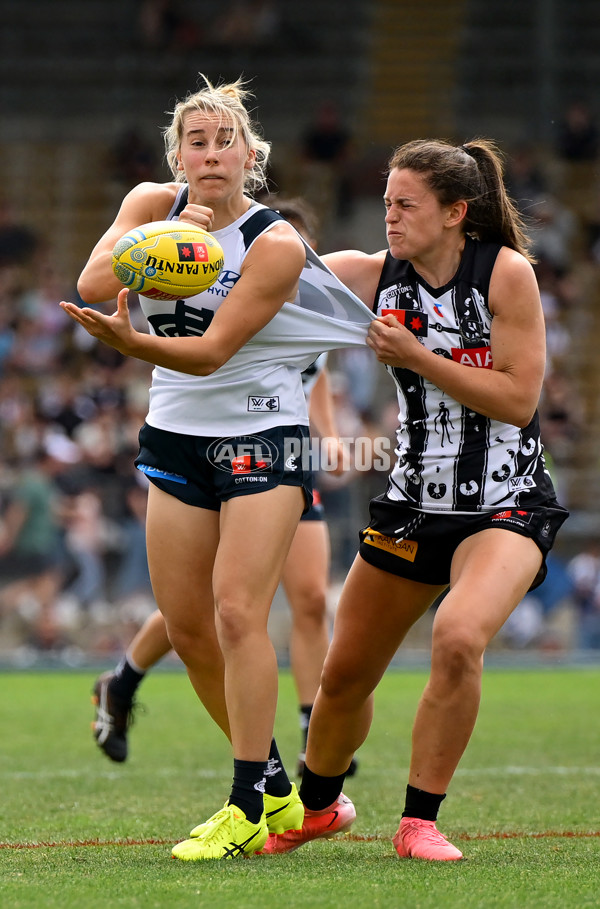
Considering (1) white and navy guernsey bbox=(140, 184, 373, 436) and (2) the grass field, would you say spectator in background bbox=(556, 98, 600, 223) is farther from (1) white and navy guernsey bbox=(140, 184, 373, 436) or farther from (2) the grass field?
(1) white and navy guernsey bbox=(140, 184, 373, 436)

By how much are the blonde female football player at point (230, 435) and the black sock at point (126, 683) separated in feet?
5.52

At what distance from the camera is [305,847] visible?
4242 millimetres

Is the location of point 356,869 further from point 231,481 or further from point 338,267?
point 338,267

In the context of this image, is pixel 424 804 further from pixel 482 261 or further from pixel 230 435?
pixel 482 261

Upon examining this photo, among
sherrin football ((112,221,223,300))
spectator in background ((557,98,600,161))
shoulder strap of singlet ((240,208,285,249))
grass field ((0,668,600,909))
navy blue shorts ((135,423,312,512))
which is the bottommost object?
grass field ((0,668,600,909))

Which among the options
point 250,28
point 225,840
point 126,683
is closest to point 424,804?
point 225,840

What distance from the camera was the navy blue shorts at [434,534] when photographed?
Answer: 12.7 ft

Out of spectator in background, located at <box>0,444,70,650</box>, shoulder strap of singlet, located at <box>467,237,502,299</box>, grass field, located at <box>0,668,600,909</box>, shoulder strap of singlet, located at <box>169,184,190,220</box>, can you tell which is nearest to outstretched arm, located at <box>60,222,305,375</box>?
shoulder strap of singlet, located at <box>169,184,190,220</box>

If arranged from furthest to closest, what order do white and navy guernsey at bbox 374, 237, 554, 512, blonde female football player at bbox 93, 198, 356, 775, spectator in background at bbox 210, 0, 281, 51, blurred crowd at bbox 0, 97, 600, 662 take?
1. spectator in background at bbox 210, 0, 281, 51
2. blurred crowd at bbox 0, 97, 600, 662
3. blonde female football player at bbox 93, 198, 356, 775
4. white and navy guernsey at bbox 374, 237, 554, 512

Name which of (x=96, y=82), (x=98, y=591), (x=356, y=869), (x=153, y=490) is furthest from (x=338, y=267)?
(x=96, y=82)

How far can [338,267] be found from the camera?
164 inches

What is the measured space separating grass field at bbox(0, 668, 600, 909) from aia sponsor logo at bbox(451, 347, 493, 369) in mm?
1460

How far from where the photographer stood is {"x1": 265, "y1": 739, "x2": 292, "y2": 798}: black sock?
158 inches

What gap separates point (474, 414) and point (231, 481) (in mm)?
760
